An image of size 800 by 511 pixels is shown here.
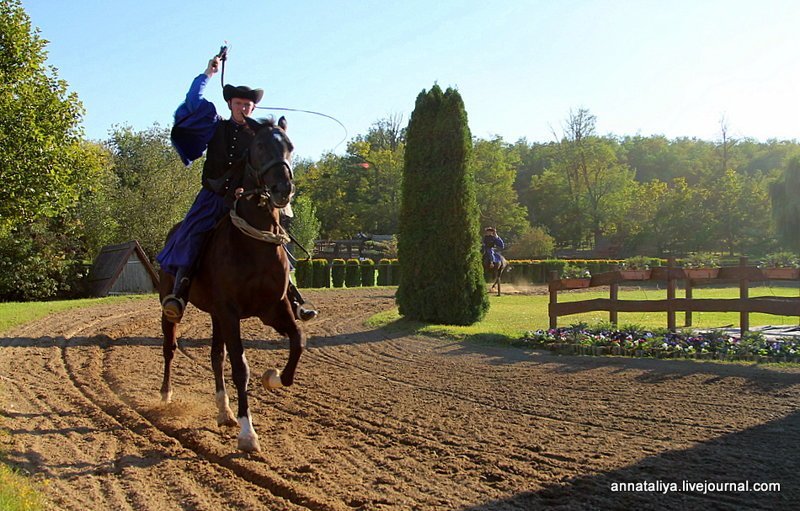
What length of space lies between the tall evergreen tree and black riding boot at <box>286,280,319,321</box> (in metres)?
8.83

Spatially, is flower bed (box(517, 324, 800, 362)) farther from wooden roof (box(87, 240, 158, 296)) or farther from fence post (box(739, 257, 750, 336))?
wooden roof (box(87, 240, 158, 296))

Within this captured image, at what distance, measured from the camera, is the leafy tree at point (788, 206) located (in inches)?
1684

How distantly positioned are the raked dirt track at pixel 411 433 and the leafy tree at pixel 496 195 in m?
47.4

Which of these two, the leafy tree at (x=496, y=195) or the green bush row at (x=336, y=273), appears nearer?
the green bush row at (x=336, y=273)

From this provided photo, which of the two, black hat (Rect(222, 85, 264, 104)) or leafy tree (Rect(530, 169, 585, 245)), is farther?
leafy tree (Rect(530, 169, 585, 245))

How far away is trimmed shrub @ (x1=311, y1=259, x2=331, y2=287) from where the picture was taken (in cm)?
3141

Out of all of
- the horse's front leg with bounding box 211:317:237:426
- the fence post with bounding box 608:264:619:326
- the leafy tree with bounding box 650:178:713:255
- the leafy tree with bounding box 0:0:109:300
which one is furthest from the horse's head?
the leafy tree with bounding box 650:178:713:255

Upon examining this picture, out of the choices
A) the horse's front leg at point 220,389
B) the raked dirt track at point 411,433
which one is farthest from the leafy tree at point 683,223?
the horse's front leg at point 220,389

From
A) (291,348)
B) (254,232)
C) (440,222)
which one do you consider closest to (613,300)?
(440,222)

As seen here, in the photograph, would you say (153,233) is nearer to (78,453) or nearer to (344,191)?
(344,191)

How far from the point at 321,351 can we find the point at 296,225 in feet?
105

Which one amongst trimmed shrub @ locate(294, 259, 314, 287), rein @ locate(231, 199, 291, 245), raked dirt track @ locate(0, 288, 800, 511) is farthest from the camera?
trimmed shrub @ locate(294, 259, 314, 287)

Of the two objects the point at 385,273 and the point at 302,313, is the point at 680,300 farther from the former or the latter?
the point at 385,273

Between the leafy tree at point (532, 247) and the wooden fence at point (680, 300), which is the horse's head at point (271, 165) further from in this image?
the leafy tree at point (532, 247)
